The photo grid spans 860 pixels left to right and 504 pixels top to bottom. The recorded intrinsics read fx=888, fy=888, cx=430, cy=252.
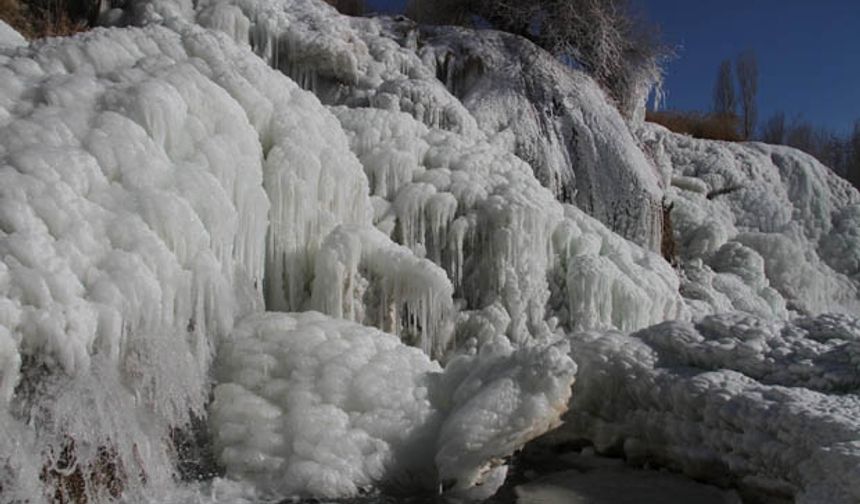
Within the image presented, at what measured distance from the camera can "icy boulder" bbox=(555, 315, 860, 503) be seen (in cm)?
404

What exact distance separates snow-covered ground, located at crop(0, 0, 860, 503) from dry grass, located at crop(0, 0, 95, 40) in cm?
83

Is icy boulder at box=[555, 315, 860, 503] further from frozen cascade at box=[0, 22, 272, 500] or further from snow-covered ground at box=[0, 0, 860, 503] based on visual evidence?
frozen cascade at box=[0, 22, 272, 500]

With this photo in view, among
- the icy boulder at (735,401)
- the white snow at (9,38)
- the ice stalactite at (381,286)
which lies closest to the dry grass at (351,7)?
the white snow at (9,38)

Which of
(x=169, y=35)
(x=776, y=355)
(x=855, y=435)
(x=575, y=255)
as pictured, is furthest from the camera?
(x=575, y=255)

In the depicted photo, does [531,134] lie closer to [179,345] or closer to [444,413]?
[444,413]

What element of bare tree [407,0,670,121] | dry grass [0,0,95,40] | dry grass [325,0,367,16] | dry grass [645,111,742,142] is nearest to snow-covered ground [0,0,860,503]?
dry grass [0,0,95,40]

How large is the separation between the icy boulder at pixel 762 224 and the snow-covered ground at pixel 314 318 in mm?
3740

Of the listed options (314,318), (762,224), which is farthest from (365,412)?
(762,224)

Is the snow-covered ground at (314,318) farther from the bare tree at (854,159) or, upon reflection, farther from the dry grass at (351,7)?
the bare tree at (854,159)

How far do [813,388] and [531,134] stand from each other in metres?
4.85

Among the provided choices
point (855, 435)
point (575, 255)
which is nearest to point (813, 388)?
point (855, 435)

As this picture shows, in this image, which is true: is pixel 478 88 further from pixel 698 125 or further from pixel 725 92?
pixel 725 92

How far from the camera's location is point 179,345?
4.47m

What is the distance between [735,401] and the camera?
14.8ft
